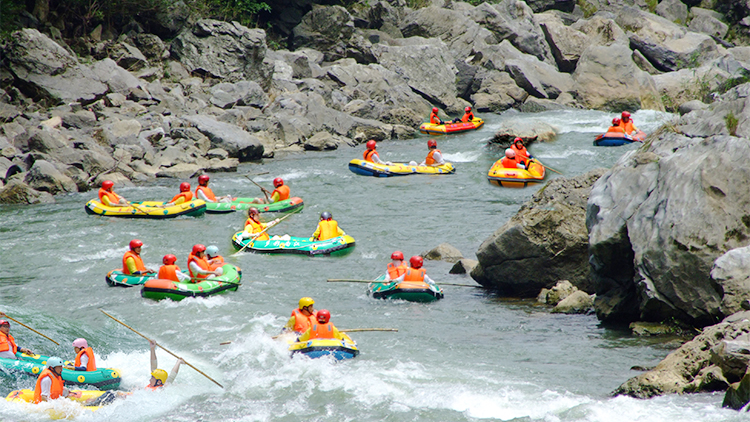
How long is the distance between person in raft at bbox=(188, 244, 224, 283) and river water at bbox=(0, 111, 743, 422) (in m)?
0.55

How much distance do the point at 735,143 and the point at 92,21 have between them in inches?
1153

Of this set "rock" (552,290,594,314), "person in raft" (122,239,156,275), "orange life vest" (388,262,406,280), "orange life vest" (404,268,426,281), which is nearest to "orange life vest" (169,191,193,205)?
"person in raft" (122,239,156,275)

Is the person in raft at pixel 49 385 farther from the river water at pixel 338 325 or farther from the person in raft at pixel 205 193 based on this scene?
the person in raft at pixel 205 193

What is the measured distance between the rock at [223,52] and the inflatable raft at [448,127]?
7782 mm

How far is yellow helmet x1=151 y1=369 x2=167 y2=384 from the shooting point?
9234 mm

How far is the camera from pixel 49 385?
29.1 ft

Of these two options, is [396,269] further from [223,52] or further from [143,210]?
[223,52]

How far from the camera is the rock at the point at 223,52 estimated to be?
31.8 metres

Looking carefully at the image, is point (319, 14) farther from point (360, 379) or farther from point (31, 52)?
point (360, 379)

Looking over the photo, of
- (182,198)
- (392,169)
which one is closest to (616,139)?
(392,169)

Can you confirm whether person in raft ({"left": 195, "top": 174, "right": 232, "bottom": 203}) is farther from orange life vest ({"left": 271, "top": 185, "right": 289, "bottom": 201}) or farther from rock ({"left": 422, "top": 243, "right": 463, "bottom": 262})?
rock ({"left": 422, "top": 243, "right": 463, "bottom": 262})

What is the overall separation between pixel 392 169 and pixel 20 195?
424 inches

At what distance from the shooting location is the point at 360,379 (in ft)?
30.0

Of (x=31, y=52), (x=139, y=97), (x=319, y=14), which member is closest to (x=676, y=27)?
(x=319, y=14)
